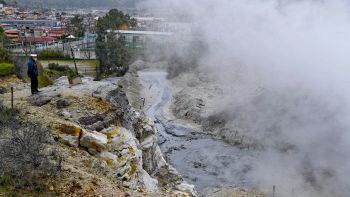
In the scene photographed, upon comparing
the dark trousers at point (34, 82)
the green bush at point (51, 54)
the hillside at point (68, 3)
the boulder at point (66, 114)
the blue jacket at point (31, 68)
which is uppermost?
the blue jacket at point (31, 68)

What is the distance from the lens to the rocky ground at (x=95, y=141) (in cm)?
735

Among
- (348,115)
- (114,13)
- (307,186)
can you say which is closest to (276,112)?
(348,115)

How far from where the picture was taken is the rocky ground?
7.35 m

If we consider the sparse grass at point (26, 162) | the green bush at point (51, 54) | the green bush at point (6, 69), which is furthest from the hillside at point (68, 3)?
the sparse grass at point (26, 162)

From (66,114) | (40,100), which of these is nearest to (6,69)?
(40,100)

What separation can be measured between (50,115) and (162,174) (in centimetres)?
396

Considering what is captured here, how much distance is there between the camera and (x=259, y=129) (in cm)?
2331

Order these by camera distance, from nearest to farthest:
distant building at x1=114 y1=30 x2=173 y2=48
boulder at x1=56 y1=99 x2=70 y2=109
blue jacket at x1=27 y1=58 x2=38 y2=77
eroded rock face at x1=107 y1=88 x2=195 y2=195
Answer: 1. boulder at x1=56 y1=99 x2=70 y2=109
2. blue jacket at x1=27 y1=58 x2=38 y2=77
3. eroded rock face at x1=107 y1=88 x2=195 y2=195
4. distant building at x1=114 y1=30 x2=173 y2=48

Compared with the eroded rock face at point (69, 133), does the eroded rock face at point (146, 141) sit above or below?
below

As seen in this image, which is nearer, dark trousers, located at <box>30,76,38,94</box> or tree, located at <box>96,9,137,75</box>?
dark trousers, located at <box>30,76,38,94</box>

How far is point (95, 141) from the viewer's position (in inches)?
351

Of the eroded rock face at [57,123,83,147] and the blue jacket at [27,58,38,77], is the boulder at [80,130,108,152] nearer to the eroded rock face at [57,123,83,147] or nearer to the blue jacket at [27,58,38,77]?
the eroded rock face at [57,123,83,147]

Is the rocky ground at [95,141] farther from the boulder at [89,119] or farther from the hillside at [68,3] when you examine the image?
the hillside at [68,3]

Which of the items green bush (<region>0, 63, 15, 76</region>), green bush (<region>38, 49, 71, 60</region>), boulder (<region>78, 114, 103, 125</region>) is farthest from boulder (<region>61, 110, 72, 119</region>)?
green bush (<region>38, 49, 71, 60</region>)
